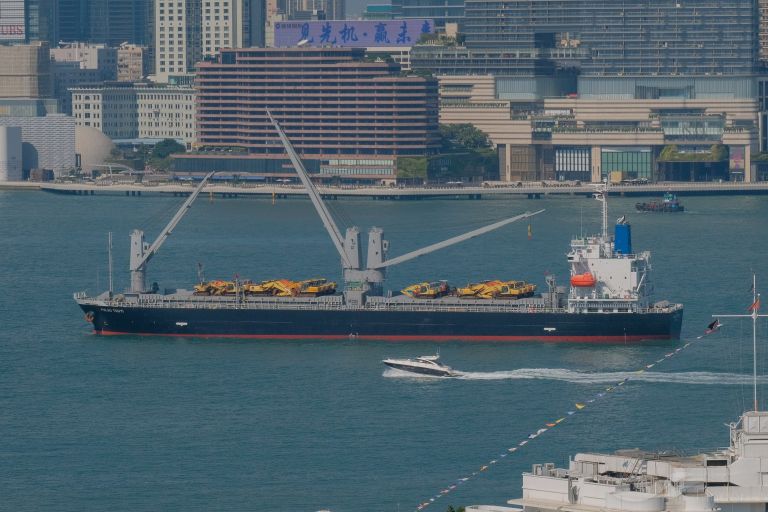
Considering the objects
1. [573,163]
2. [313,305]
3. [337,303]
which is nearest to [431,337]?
[337,303]

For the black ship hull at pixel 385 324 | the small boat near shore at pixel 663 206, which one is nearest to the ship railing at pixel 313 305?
the black ship hull at pixel 385 324

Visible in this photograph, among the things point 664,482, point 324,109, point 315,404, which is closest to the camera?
point 664,482

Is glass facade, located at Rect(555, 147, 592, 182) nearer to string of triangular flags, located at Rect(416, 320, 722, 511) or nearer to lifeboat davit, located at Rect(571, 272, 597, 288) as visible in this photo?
lifeboat davit, located at Rect(571, 272, 597, 288)

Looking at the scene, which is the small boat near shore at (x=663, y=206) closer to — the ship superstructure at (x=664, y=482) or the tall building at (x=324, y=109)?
the tall building at (x=324, y=109)

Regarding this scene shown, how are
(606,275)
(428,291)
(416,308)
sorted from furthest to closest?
(428,291), (416,308), (606,275)

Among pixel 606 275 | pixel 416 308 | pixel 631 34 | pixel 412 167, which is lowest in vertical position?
pixel 416 308

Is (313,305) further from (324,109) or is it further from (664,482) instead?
(324,109)

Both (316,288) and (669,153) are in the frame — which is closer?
(316,288)

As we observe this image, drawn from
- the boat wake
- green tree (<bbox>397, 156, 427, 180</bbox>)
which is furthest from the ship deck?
green tree (<bbox>397, 156, 427, 180</bbox>)

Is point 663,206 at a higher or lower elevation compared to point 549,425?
higher
